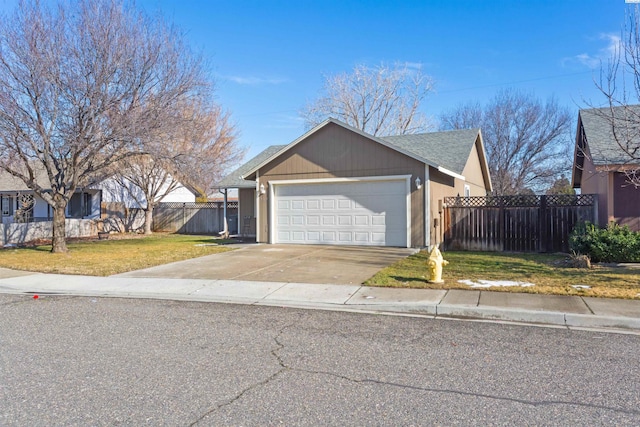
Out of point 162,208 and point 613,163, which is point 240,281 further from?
point 162,208

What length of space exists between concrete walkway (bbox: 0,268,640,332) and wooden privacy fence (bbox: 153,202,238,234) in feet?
50.5

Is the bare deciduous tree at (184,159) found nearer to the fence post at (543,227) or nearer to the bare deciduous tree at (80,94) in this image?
the bare deciduous tree at (80,94)

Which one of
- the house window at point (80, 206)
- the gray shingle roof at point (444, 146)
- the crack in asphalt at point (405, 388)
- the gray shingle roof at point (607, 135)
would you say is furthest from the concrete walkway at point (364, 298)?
the house window at point (80, 206)

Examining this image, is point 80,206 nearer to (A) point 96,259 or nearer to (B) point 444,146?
(A) point 96,259

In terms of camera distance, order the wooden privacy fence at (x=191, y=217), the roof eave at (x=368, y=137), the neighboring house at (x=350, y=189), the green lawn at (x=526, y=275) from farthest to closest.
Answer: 1. the wooden privacy fence at (x=191, y=217)
2. the neighboring house at (x=350, y=189)
3. the roof eave at (x=368, y=137)
4. the green lawn at (x=526, y=275)

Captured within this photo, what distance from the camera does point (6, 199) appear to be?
28.6m

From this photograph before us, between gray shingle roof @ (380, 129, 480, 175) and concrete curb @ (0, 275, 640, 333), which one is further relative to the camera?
gray shingle roof @ (380, 129, 480, 175)

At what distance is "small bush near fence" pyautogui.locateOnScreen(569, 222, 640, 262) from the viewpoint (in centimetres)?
1125

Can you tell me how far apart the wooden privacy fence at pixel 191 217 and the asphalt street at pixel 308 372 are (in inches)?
753

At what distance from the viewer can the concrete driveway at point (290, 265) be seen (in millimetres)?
10102

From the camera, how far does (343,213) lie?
16.4 m

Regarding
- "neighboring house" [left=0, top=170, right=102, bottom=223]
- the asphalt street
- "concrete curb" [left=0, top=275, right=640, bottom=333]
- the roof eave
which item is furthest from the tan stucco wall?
the asphalt street

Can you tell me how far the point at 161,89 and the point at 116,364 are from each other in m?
12.3

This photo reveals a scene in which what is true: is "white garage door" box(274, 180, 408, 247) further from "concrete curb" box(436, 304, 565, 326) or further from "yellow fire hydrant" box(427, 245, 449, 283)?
"concrete curb" box(436, 304, 565, 326)
